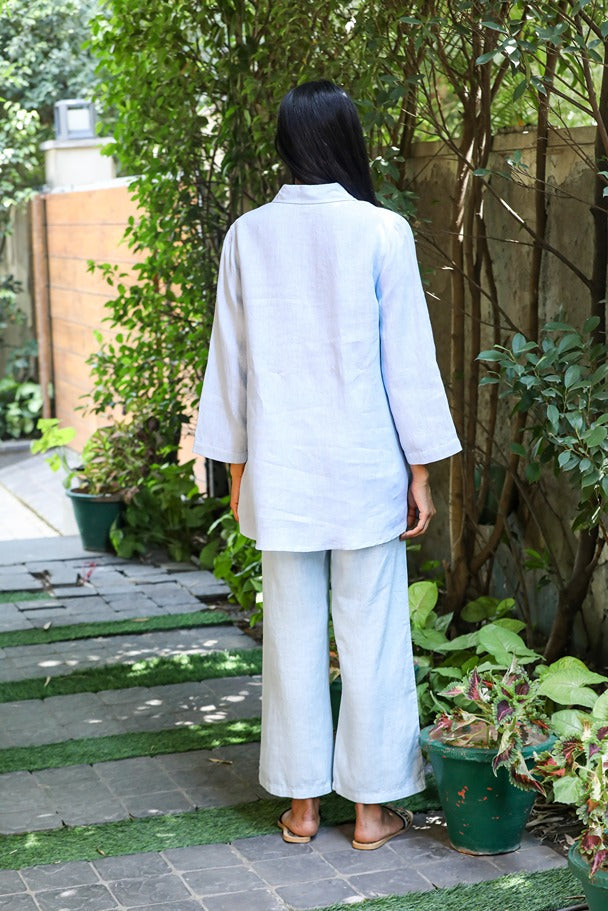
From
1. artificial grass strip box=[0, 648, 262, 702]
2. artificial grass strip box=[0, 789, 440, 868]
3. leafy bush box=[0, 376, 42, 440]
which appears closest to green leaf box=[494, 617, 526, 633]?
artificial grass strip box=[0, 789, 440, 868]

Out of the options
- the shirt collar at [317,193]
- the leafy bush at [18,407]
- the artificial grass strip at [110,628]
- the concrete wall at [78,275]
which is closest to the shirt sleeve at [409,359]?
the shirt collar at [317,193]

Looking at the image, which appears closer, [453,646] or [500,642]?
[500,642]

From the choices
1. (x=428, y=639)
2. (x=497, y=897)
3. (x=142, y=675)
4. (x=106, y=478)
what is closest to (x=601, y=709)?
(x=497, y=897)

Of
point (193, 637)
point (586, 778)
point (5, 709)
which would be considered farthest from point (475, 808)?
point (193, 637)

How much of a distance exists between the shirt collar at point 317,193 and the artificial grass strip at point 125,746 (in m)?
1.76

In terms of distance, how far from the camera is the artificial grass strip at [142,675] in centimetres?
442

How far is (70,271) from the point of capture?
10.6 meters

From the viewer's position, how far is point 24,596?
5699 mm

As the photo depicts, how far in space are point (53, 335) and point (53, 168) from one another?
1651mm

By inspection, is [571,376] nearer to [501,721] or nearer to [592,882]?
[501,721]

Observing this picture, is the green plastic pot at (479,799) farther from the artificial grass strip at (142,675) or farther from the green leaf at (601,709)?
the artificial grass strip at (142,675)

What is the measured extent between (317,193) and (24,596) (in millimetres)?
3255

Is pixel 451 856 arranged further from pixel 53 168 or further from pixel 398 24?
pixel 53 168

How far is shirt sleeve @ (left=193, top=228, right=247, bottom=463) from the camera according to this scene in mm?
3113
